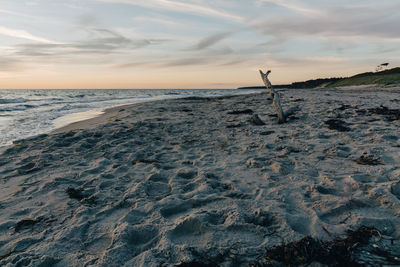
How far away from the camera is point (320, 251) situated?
203 cm

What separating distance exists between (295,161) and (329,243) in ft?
7.10

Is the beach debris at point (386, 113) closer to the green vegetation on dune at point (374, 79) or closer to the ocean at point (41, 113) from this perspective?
the ocean at point (41, 113)

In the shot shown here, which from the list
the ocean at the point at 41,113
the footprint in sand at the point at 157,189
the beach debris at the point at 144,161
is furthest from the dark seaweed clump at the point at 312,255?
the ocean at the point at 41,113

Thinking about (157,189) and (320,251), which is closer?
(320,251)

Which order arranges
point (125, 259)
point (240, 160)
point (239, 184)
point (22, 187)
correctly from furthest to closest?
point (240, 160) < point (22, 187) < point (239, 184) < point (125, 259)

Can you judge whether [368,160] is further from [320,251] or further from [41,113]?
[41,113]

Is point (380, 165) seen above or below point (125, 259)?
above

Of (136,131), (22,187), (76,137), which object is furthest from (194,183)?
(76,137)

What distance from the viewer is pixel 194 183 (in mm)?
3512

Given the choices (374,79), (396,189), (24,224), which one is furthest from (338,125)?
(374,79)

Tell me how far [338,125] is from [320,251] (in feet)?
16.8

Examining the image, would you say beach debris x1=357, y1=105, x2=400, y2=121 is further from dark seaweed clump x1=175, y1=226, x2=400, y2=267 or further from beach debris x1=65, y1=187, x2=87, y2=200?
beach debris x1=65, y1=187, x2=87, y2=200

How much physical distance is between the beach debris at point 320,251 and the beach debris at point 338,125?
4.28 meters

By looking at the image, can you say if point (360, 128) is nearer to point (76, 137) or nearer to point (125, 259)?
point (125, 259)
